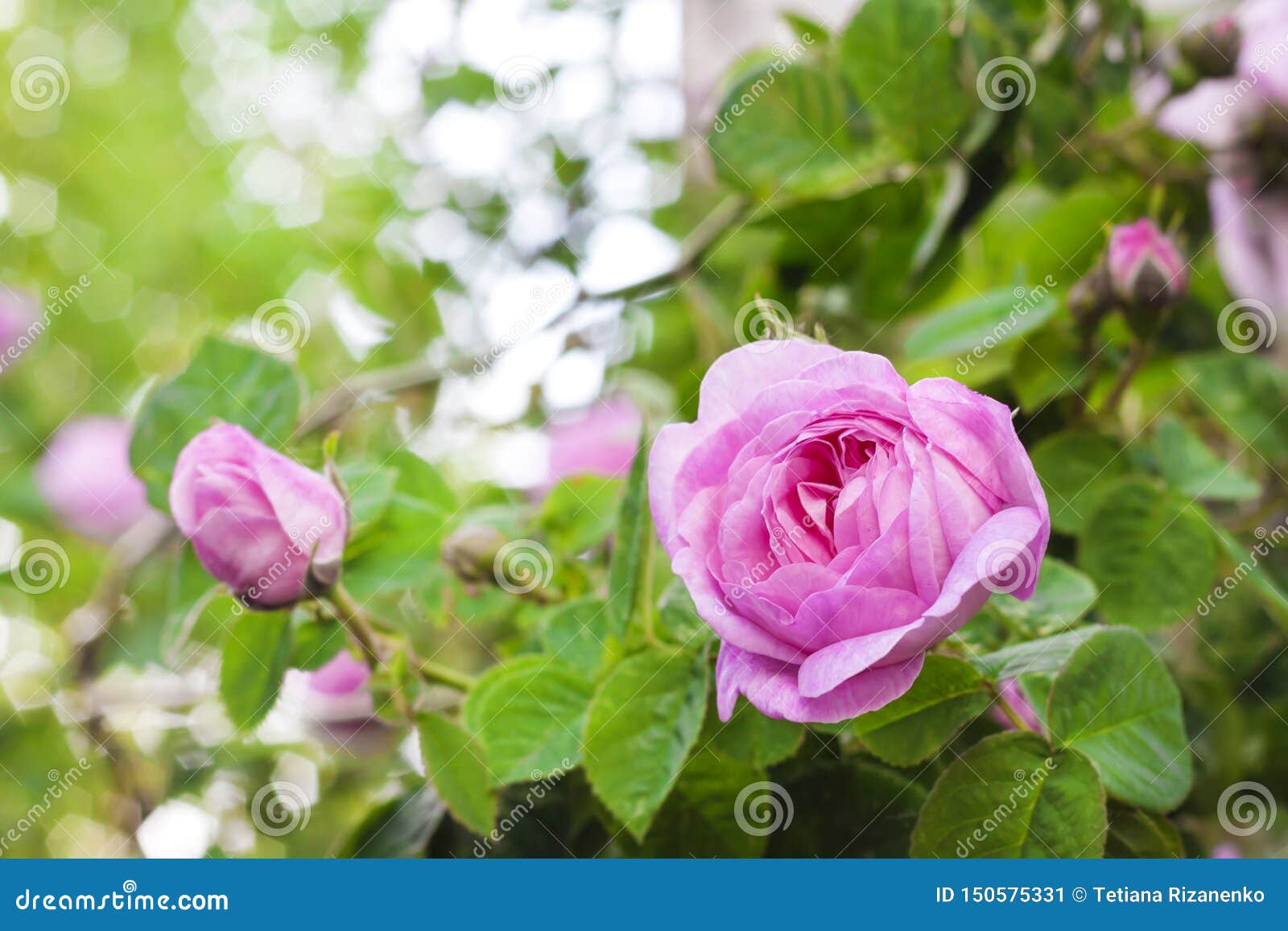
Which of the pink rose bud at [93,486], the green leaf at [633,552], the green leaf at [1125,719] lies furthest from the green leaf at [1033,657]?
the pink rose bud at [93,486]

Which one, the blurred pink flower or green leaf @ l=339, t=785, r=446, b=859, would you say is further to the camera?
the blurred pink flower

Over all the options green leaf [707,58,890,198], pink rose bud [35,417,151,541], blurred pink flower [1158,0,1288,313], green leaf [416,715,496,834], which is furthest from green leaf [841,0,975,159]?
pink rose bud [35,417,151,541]

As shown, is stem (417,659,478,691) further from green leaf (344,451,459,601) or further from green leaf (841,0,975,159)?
green leaf (841,0,975,159)

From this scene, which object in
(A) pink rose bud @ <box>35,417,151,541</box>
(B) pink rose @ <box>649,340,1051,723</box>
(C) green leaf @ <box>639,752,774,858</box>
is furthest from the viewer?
(A) pink rose bud @ <box>35,417,151,541</box>

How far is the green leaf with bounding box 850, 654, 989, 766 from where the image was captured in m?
0.29

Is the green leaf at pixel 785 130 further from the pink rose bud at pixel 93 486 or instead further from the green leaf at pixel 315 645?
the pink rose bud at pixel 93 486

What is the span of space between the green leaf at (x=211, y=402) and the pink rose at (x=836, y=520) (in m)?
0.21

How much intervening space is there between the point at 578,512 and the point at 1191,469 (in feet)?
0.89

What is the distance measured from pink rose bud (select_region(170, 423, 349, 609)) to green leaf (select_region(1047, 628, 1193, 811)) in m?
0.24

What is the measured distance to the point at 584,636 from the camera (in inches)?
14.5

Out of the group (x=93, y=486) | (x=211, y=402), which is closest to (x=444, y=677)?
(x=211, y=402)

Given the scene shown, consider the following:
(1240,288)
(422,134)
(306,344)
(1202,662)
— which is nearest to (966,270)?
(1240,288)

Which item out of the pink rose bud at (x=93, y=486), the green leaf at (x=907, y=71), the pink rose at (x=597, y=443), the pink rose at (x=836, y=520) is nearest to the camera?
the pink rose at (x=836, y=520)

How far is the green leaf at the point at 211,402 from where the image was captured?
1.30 ft
